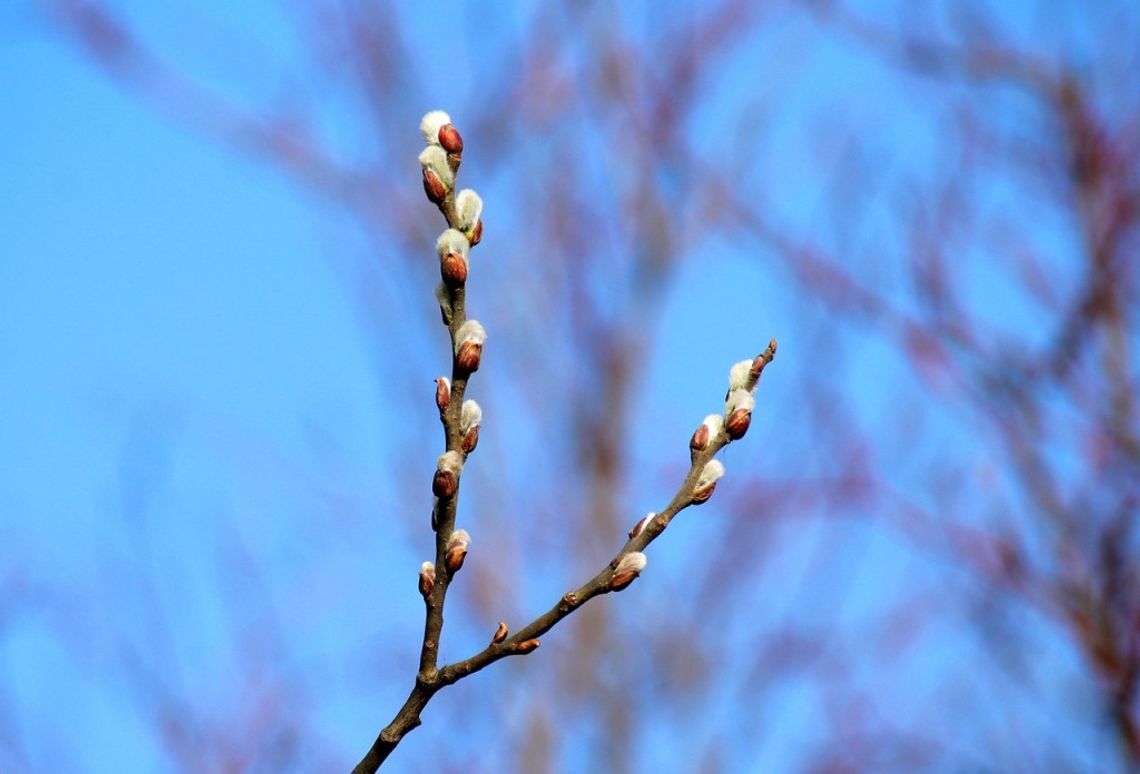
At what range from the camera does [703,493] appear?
1.35m

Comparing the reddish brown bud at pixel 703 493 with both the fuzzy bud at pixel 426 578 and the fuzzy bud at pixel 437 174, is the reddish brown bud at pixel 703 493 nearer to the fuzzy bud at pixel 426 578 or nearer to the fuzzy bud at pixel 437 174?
the fuzzy bud at pixel 426 578

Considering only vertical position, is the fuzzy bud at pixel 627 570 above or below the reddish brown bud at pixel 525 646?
above

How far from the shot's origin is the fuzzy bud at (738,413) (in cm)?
134

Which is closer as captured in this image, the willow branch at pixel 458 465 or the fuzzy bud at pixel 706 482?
the willow branch at pixel 458 465

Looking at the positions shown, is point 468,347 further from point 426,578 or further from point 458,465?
point 426,578

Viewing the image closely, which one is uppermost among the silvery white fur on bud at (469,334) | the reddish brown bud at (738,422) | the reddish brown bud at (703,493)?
the silvery white fur on bud at (469,334)

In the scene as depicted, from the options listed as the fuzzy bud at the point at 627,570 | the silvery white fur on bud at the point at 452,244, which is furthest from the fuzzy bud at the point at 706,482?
the silvery white fur on bud at the point at 452,244

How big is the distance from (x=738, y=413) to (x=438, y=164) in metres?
0.41

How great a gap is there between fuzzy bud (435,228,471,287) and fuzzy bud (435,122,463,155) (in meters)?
0.10

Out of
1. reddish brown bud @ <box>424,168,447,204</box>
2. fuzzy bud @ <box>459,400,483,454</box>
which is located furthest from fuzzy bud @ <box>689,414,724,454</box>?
reddish brown bud @ <box>424,168,447,204</box>

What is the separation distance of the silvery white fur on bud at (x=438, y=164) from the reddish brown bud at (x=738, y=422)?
0.39m

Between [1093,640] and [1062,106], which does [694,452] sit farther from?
[1062,106]

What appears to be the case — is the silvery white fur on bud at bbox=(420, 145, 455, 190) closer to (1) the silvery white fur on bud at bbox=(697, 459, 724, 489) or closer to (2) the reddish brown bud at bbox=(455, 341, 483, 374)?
(2) the reddish brown bud at bbox=(455, 341, 483, 374)

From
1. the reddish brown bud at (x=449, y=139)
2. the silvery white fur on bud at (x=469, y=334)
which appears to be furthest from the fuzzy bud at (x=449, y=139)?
the silvery white fur on bud at (x=469, y=334)
